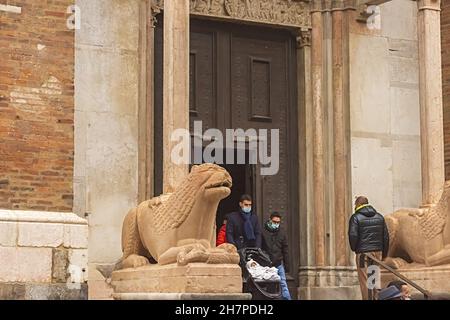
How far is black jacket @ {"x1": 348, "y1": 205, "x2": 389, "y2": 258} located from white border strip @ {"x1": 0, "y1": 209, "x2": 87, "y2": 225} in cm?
343

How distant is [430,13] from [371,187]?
3.09 metres

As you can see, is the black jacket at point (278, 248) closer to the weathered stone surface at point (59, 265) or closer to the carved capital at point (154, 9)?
the weathered stone surface at point (59, 265)

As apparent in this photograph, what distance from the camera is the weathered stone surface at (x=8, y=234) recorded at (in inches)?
475

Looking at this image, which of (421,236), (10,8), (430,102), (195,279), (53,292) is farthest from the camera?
(430,102)

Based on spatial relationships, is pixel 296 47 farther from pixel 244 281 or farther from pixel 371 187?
pixel 244 281

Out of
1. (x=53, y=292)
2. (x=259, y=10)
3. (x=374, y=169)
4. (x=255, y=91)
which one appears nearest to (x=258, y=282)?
(x=53, y=292)

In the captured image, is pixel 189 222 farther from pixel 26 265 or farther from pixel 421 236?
pixel 421 236

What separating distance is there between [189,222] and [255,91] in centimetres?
458

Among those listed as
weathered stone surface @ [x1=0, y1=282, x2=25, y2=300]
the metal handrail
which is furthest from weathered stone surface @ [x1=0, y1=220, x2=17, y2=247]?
the metal handrail

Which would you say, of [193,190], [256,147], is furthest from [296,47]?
[193,190]

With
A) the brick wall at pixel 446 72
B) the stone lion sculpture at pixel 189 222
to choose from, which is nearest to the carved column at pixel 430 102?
the brick wall at pixel 446 72

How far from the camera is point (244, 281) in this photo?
43.2 feet

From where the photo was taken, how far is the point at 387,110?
17.4 meters

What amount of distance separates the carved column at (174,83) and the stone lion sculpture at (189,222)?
0.34m
